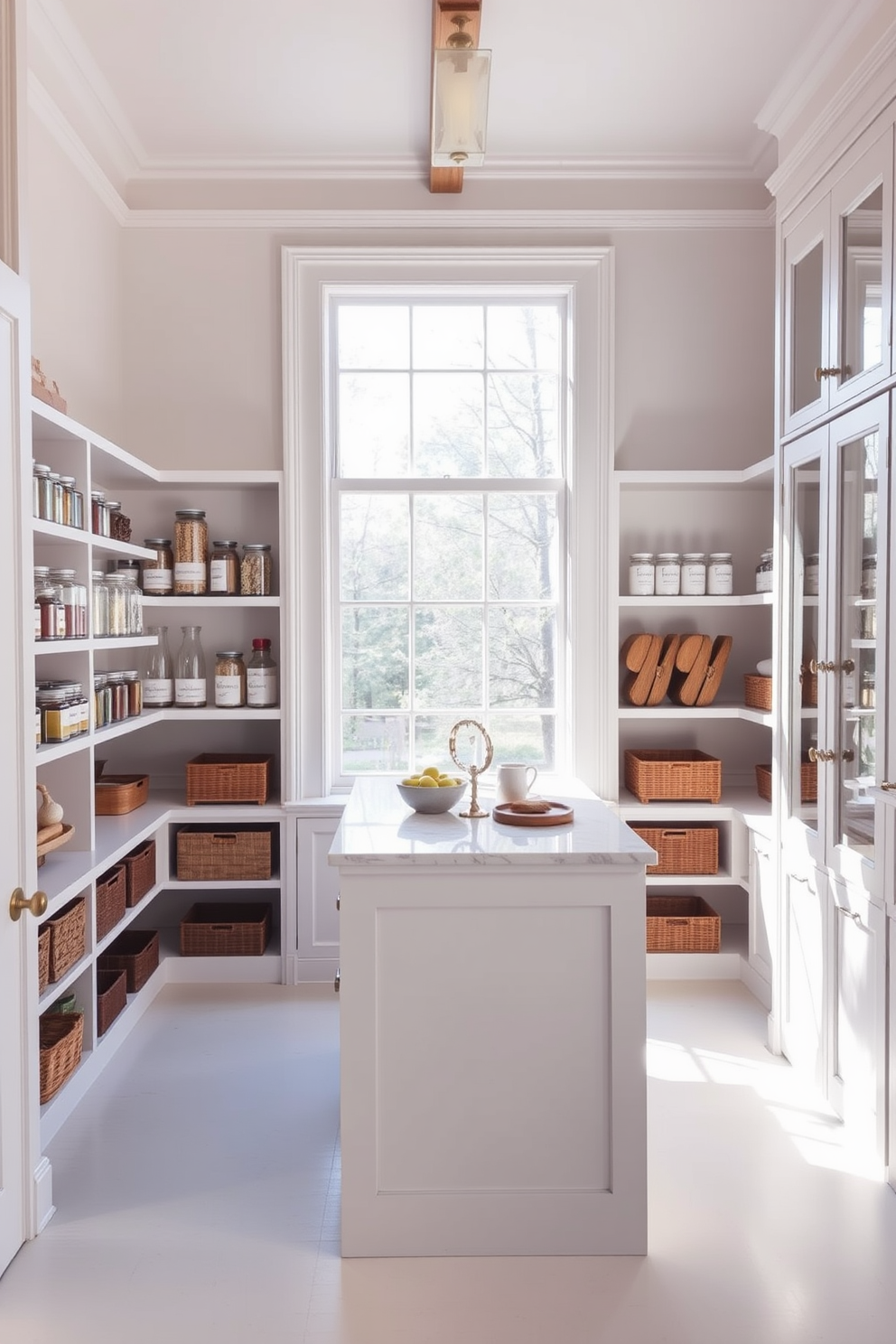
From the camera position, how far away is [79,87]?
10.9 ft

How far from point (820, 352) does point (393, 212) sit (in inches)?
75.9

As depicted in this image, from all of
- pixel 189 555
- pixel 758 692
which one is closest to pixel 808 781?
pixel 758 692

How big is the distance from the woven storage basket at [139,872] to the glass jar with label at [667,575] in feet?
7.28

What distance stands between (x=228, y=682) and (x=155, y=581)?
483 millimetres

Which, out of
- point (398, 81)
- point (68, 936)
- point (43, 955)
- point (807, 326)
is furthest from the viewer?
Answer: point (398, 81)

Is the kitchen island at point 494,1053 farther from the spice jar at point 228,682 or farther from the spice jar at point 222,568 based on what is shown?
the spice jar at point 222,568

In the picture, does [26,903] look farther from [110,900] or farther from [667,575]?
[667,575]

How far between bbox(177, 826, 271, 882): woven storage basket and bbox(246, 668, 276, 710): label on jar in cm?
52

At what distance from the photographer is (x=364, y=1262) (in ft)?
7.19

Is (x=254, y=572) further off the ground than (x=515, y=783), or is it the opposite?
(x=254, y=572)

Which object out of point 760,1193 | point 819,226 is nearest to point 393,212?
point 819,226

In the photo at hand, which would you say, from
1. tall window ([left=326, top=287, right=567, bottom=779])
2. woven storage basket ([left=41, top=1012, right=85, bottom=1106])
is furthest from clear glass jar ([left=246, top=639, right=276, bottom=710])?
woven storage basket ([left=41, top=1012, right=85, bottom=1106])

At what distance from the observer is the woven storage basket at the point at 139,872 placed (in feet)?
11.6

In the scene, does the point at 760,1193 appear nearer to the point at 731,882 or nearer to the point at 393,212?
the point at 731,882
